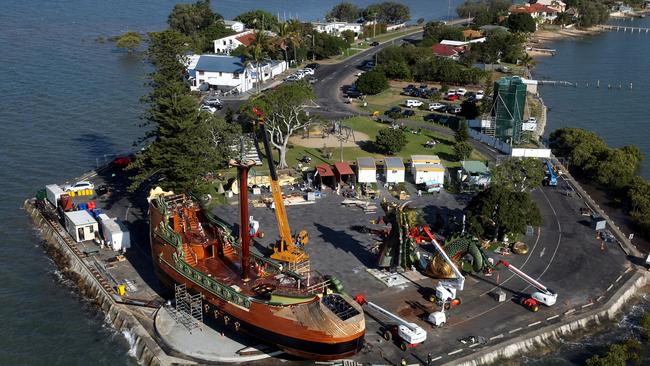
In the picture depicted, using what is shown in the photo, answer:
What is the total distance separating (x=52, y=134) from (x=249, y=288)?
190 ft

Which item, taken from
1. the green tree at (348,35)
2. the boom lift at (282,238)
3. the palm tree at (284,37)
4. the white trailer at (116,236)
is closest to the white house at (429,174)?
the boom lift at (282,238)

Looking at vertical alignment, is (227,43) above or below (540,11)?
below

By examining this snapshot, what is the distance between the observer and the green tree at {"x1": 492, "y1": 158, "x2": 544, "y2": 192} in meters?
62.0

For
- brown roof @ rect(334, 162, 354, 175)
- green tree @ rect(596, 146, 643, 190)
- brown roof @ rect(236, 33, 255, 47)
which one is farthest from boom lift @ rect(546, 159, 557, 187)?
brown roof @ rect(236, 33, 255, 47)

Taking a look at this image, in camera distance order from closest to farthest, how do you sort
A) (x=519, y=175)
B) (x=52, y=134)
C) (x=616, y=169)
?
(x=519, y=175) < (x=616, y=169) < (x=52, y=134)

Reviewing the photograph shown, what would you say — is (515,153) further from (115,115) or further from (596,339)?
(115,115)

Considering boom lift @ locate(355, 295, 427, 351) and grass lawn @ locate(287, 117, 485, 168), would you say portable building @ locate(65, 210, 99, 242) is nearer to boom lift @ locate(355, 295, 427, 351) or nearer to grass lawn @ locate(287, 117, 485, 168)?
grass lawn @ locate(287, 117, 485, 168)

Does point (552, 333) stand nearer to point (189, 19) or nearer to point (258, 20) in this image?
point (189, 19)

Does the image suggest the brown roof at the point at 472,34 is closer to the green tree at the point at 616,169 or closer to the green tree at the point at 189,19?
the green tree at the point at 189,19

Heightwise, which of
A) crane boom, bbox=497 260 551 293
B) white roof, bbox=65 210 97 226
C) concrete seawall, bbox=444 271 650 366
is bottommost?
concrete seawall, bbox=444 271 650 366

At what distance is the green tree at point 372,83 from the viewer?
4225 inches

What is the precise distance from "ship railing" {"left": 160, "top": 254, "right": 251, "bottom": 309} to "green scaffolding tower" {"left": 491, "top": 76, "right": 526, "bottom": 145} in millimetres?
51546

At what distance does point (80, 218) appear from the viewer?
5778 centimetres

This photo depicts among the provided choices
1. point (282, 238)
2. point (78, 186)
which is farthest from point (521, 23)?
point (282, 238)
